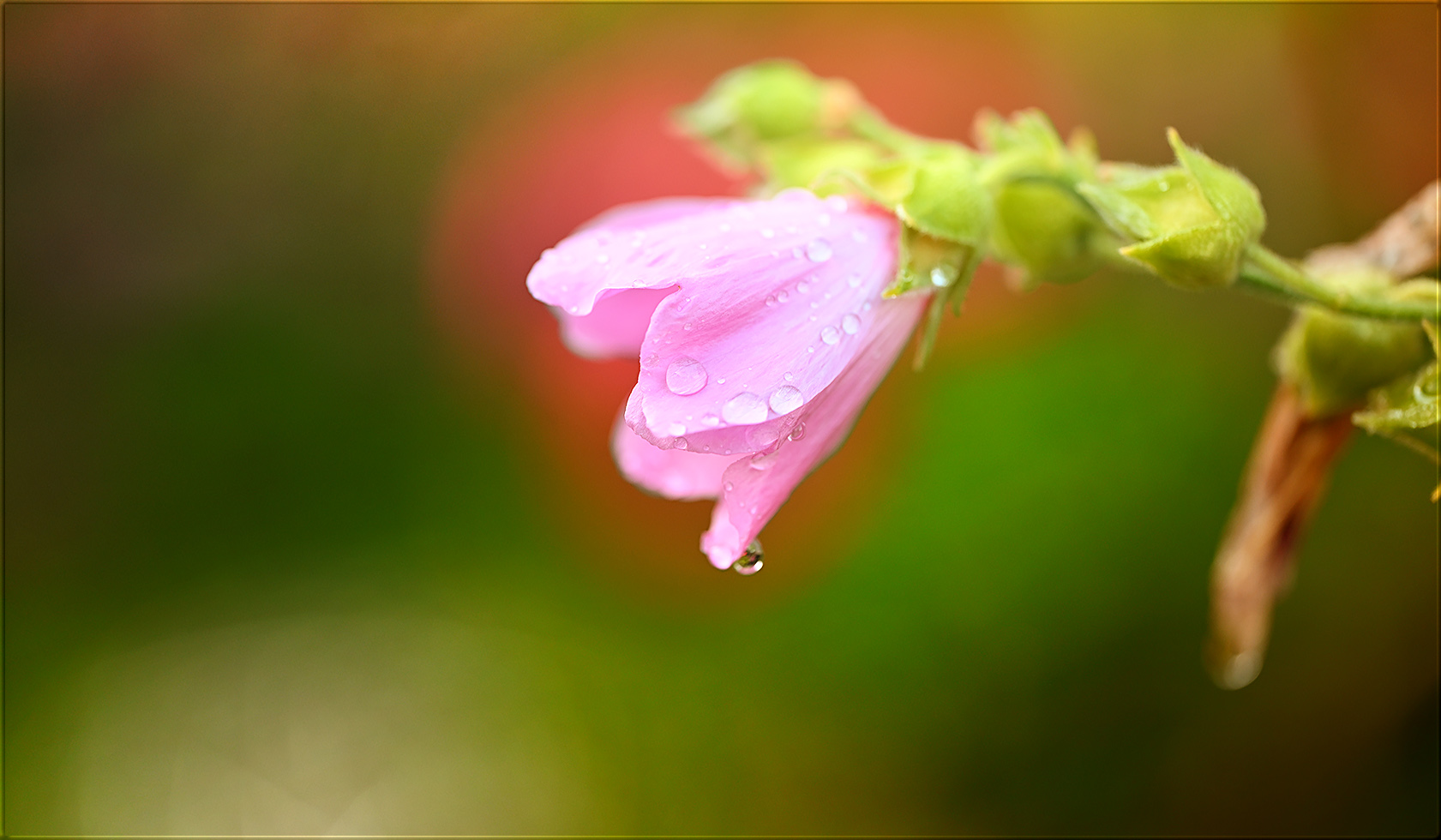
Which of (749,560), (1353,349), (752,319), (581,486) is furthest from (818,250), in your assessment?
(581,486)

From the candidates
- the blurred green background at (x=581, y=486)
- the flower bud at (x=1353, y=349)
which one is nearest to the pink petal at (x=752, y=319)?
the flower bud at (x=1353, y=349)

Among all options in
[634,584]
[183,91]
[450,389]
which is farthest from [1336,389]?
[183,91]

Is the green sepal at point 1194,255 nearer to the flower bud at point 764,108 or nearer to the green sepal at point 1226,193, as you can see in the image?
the green sepal at point 1226,193

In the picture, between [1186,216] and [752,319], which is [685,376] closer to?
[752,319]

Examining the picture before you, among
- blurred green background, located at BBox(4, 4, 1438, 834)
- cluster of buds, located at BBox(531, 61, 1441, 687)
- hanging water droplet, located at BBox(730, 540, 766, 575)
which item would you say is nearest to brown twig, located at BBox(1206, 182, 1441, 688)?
cluster of buds, located at BBox(531, 61, 1441, 687)

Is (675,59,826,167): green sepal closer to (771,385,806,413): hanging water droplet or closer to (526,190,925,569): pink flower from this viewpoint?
(526,190,925,569): pink flower

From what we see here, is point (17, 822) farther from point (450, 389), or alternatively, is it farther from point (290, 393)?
point (450, 389)
